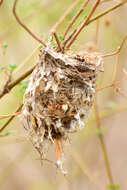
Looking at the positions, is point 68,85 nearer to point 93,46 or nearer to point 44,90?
point 44,90

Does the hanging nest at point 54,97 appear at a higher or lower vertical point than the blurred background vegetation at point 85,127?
higher

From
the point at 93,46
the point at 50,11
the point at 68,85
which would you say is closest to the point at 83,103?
the point at 68,85

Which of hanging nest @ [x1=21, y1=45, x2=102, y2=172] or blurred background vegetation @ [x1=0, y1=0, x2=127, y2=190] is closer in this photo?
hanging nest @ [x1=21, y1=45, x2=102, y2=172]

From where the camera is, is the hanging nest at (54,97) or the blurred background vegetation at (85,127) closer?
the hanging nest at (54,97)

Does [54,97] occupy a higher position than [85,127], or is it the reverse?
[54,97]

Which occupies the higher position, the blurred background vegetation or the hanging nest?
the hanging nest

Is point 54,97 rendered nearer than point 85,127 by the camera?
Yes
